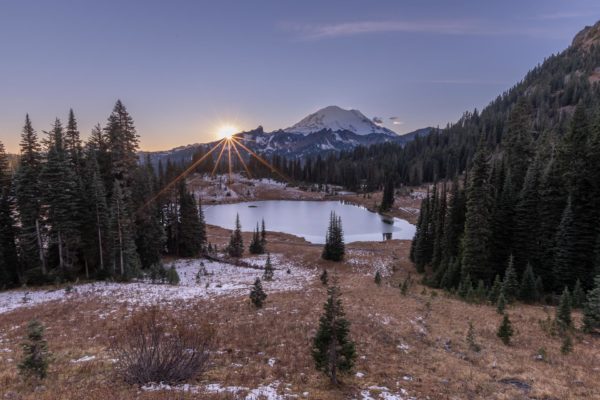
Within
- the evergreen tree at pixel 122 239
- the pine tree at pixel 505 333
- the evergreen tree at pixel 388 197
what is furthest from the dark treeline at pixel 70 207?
the evergreen tree at pixel 388 197

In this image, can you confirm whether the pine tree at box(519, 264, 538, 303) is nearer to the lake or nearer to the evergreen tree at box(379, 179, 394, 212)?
the lake

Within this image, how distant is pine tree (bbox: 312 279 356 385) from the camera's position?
9445 mm

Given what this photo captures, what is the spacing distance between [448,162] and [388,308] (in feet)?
478

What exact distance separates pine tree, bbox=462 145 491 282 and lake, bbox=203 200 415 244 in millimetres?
39179

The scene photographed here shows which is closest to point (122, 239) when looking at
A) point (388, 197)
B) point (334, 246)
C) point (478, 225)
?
point (334, 246)

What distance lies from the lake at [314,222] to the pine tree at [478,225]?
39.2 meters

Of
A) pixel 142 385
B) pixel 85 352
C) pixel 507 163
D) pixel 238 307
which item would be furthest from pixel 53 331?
pixel 507 163

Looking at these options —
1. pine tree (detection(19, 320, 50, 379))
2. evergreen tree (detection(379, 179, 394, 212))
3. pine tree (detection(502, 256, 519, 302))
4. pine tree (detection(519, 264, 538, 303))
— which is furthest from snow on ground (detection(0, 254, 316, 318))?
evergreen tree (detection(379, 179, 394, 212))

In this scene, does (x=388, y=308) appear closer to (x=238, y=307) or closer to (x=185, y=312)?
(x=238, y=307)

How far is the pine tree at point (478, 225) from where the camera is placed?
30516 millimetres

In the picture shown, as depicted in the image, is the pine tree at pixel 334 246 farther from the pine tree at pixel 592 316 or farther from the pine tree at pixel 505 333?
the pine tree at pixel 505 333

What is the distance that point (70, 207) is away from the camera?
30.7 metres

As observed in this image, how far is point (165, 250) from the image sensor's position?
5000 cm

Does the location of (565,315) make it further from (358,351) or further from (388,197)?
(388,197)
